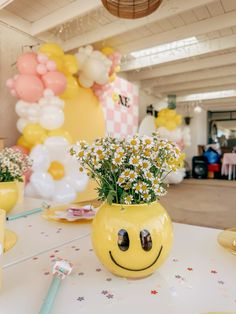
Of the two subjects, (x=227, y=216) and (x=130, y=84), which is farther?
(x=130, y=84)

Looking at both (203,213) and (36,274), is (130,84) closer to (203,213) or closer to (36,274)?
(203,213)

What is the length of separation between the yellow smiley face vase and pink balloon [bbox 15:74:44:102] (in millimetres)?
2460

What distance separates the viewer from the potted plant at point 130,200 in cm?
65

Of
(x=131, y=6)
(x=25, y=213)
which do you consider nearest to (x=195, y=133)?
(x=131, y=6)

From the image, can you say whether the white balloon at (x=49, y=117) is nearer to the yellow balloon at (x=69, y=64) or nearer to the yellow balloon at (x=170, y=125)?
the yellow balloon at (x=69, y=64)

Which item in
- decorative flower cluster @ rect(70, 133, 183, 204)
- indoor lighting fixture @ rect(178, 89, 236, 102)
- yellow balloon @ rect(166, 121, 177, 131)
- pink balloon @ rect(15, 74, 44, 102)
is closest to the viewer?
decorative flower cluster @ rect(70, 133, 183, 204)

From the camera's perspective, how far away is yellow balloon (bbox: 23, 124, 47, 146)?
2965 mm

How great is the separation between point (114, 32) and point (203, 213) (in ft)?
9.34

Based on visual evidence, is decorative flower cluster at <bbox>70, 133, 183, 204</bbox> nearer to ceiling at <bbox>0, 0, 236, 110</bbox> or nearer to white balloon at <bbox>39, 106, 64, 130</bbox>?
white balloon at <bbox>39, 106, 64, 130</bbox>

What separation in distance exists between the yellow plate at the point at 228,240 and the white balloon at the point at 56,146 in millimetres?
2286

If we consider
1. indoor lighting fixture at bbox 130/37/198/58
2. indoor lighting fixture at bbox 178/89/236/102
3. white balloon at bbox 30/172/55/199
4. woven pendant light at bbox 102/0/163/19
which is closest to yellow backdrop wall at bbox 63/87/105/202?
white balloon at bbox 30/172/55/199

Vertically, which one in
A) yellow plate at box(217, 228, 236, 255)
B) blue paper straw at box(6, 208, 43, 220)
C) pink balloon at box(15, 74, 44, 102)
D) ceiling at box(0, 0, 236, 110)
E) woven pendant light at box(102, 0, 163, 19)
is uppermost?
ceiling at box(0, 0, 236, 110)

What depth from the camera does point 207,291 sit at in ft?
2.04

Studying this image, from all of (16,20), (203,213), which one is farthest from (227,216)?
(16,20)
